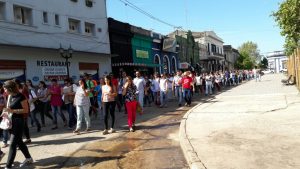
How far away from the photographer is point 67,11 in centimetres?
2641

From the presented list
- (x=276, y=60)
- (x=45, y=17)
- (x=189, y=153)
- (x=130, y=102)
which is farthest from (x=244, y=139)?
(x=276, y=60)

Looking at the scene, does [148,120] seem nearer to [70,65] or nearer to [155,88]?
[155,88]

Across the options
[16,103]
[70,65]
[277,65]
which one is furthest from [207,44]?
[277,65]

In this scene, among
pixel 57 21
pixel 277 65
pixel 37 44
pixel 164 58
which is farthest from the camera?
pixel 277 65

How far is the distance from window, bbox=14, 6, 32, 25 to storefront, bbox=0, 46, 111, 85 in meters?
1.68

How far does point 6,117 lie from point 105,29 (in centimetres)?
2334

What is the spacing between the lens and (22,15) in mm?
22531

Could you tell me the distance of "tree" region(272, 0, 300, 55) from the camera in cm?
2931

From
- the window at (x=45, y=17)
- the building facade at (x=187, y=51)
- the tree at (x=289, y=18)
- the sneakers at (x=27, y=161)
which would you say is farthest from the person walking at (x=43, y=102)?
the building facade at (x=187, y=51)

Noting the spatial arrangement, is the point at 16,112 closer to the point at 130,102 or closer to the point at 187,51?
the point at 130,102

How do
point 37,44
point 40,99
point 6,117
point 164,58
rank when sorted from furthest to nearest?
point 164,58
point 37,44
point 40,99
point 6,117

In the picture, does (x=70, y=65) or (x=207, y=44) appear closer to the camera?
(x=70, y=65)

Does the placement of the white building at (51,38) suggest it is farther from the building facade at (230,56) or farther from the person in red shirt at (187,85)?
the building facade at (230,56)

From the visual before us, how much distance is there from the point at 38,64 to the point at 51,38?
6.73 ft
